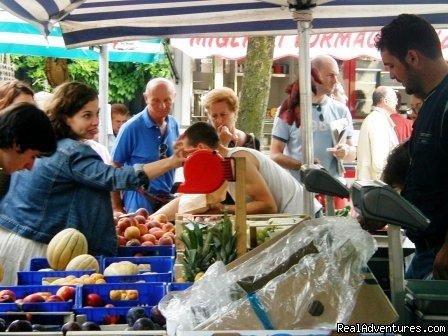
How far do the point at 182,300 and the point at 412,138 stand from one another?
141 cm

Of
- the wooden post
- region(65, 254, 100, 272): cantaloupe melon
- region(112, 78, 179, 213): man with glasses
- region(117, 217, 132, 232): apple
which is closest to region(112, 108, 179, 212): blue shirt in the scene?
region(112, 78, 179, 213): man with glasses

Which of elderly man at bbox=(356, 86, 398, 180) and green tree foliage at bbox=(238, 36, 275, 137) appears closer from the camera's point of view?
elderly man at bbox=(356, 86, 398, 180)

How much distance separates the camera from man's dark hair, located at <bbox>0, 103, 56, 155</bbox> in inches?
119

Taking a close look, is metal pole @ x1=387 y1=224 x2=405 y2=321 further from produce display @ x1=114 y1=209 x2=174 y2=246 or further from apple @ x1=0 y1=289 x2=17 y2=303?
produce display @ x1=114 y1=209 x2=174 y2=246

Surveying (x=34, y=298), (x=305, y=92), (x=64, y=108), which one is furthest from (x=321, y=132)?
(x=34, y=298)

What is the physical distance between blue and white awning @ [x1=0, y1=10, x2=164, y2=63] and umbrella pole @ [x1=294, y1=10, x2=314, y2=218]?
3.87 meters

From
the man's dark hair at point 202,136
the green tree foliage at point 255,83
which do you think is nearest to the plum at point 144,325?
the man's dark hair at point 202,136

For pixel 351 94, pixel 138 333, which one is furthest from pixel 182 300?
pixel 351 94

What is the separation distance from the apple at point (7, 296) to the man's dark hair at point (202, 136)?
1.50 m

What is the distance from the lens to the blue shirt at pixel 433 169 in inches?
114

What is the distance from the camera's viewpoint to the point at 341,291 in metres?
1.98

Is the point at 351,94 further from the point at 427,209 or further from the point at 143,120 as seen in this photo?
the point at 427,209

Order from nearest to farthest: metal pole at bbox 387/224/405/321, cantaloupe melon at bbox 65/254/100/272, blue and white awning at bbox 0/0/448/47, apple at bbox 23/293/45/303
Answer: metal pole at bbox 387/224/405/321 < apple at bbox 23/293/45/303 < cantaloupe melon at bbox 65/254/100/272 < blue and white awning at bbox 0/0/448/47

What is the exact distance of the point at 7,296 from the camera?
9.32ft
